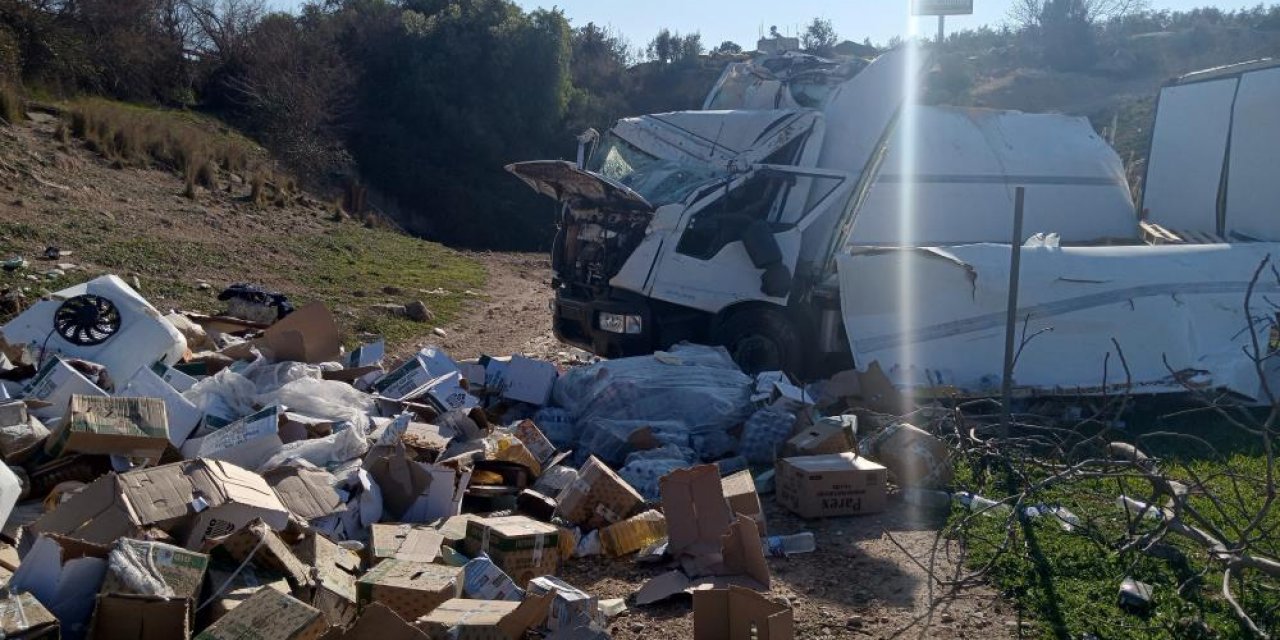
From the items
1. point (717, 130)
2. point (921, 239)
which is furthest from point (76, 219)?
point (921, 239)

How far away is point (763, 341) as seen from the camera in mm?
9195

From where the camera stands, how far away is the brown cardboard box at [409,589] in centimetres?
425

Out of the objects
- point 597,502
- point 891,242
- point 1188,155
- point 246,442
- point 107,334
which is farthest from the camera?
point 1188,155

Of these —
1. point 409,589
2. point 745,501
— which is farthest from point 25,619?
point 745,501

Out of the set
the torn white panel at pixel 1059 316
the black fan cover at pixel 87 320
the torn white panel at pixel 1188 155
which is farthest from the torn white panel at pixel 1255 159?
the black fan cover at pixel 87 320

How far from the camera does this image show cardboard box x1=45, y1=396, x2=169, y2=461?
5516 mm

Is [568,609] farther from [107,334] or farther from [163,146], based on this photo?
[163,146]

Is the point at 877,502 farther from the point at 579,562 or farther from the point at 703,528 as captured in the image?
the point at 579,562

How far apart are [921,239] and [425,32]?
25.9 m

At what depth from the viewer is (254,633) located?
3.68 m

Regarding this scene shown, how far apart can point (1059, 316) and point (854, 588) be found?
426cm

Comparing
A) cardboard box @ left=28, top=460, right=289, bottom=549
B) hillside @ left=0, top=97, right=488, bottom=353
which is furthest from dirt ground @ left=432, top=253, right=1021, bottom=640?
hillside @ left=0, top=97, right=488, bottom=353

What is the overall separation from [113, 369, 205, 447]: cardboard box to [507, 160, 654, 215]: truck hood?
3.51 m

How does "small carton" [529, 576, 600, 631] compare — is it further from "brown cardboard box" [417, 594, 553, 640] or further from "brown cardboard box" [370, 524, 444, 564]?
"brown cardboard box" [370, 524, 444, 564]
